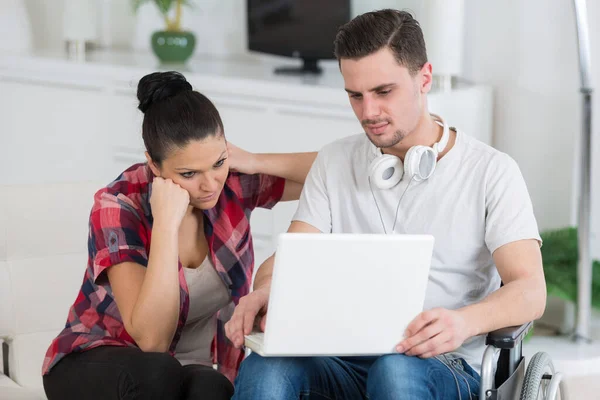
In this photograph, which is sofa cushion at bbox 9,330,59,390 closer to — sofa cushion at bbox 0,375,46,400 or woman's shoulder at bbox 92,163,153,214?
sofa cushion at bbox 0,375,46,400

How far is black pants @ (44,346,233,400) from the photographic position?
70.8 inches

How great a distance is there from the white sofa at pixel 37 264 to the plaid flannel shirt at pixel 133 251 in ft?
0.91

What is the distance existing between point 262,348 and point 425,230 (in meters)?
0.46

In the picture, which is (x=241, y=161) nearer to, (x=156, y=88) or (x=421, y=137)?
(x=156, y=88)

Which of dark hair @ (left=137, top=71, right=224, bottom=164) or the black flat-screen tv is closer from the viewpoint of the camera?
dark hair @ (left=137, top=71, right=224, bottom=164)

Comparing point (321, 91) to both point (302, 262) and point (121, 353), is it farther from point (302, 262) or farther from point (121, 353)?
point (302, 262)

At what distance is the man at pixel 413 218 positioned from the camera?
1715 mm

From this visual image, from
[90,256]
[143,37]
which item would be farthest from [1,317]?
[143,37]

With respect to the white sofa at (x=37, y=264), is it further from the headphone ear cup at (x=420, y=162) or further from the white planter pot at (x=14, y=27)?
the white planter pot at (x=14, y=27)

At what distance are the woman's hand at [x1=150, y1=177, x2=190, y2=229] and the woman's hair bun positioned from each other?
0.54 feet

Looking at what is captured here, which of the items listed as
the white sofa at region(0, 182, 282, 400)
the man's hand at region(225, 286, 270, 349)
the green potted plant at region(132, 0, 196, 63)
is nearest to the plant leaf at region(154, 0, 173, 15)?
the green potted plant at region(132, 0, 196, 63)

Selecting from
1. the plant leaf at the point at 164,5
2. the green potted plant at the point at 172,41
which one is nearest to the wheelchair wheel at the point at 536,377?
the green potted plant at the point at 172,41

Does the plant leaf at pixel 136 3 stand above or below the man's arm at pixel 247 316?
above

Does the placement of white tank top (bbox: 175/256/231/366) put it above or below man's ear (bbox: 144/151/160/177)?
below
